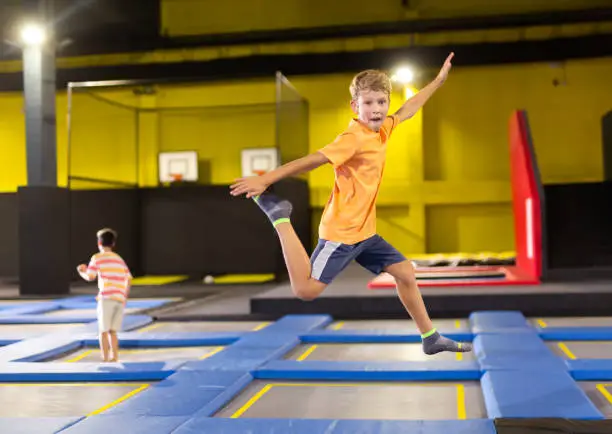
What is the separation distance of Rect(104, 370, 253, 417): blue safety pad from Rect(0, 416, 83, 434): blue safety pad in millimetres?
204

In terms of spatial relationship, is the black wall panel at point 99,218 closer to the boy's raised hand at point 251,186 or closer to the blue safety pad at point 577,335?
the blue safety pad at point 577,335

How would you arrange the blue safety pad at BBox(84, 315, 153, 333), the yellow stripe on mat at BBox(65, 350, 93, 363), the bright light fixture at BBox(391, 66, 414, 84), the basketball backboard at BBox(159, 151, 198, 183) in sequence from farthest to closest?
the basketball backboard at BBox(159, 151, 198, 183) < the bright light fixture at BBox(391, 66, 414, 84) < the blue safety pad at BBox(84, 315, 153, 333) < the yellow stripe on mat at BBox(65, 350, 93, 363)

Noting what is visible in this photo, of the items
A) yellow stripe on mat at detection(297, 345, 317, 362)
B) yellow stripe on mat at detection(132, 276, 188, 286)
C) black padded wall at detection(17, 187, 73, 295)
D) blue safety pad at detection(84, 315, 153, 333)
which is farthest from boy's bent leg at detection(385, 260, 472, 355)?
yellow stripe on mat at detection(132, 276, 188, 286)

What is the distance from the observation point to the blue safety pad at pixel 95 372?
163 inches

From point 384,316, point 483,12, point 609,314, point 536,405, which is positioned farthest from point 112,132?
point 536,405

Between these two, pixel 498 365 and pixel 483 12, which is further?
pixel 483 12

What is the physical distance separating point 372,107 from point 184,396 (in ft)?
5.38

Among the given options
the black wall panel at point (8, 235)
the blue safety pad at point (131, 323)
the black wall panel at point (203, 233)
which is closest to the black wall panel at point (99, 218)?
the black wall panel at point (203, 233)

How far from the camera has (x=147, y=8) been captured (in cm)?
1023

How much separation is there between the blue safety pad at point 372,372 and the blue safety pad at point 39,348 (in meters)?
1.64

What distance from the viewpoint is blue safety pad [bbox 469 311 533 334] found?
5395 mm

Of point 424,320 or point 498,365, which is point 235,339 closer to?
point 498,365

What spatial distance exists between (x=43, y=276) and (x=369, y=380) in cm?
570

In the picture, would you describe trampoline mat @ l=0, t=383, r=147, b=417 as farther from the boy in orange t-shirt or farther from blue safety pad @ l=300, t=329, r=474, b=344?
blue safety pad @ l=300, t=329, r=474, b=344
